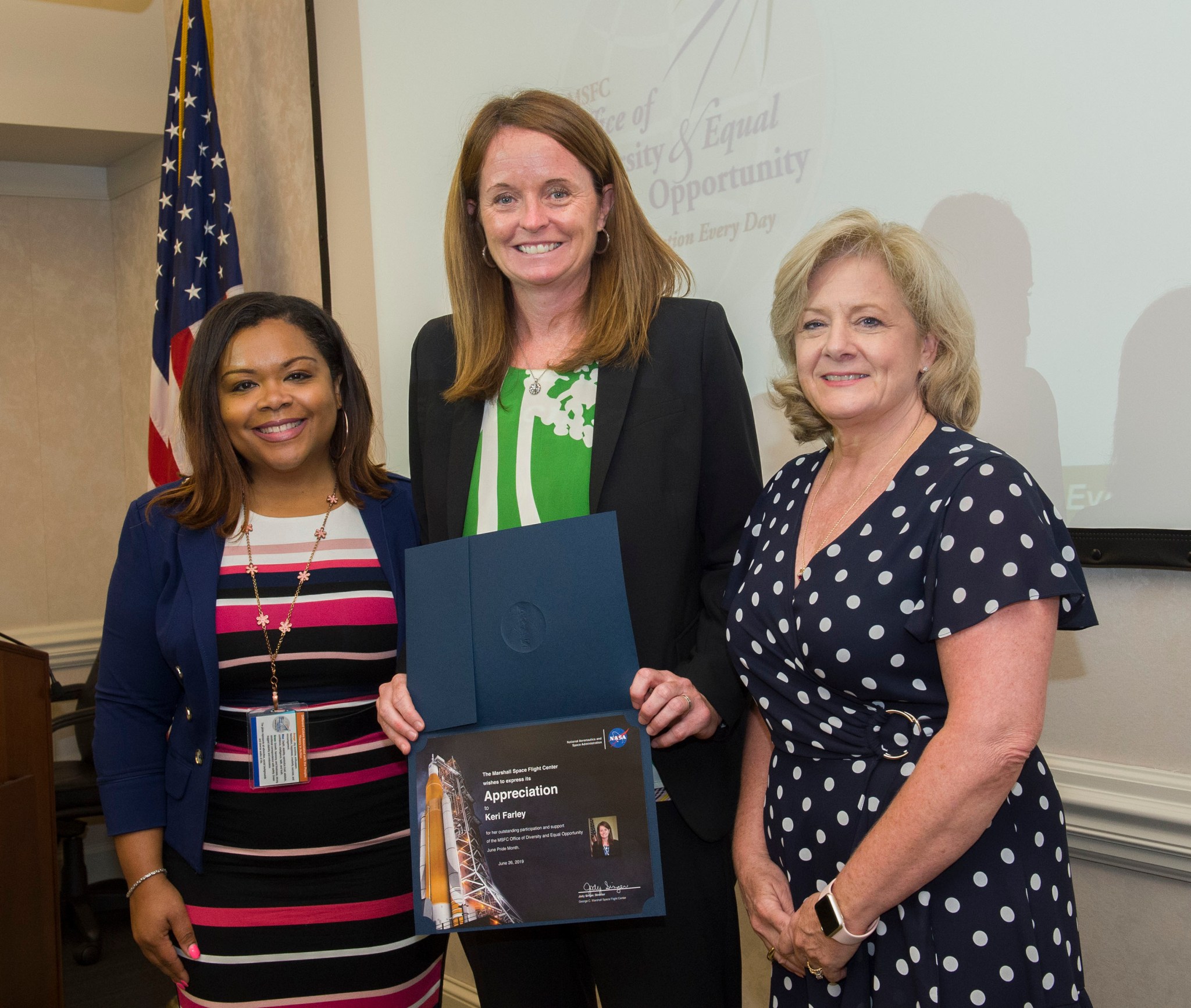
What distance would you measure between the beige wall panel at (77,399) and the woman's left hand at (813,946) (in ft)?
14.5

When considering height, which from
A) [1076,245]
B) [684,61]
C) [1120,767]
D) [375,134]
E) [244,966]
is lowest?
[244,966]

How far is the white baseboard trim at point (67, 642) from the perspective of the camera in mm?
4633

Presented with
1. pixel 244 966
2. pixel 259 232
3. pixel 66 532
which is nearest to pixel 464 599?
pixel 244 966

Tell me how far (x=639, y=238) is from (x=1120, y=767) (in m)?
1.15

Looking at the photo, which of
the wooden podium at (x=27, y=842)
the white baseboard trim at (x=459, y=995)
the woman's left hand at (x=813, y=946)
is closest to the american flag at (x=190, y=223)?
the wooden podium at (x=27, y=842)

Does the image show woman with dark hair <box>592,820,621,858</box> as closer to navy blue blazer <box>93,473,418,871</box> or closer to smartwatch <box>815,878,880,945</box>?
smartwatch <box>815,878,880,945</box>

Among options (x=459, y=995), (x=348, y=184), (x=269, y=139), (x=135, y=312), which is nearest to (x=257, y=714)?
(x=459, y=995)

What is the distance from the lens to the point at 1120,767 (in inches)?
63.2

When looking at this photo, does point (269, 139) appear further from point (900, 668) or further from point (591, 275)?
point (900, 668)

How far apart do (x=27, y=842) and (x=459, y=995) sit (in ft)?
4.49

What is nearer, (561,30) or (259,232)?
(561,30)

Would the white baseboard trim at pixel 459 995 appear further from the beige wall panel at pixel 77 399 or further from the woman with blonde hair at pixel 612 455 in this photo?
the beige wall panel at pixel 77 399

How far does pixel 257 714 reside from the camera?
1611mm

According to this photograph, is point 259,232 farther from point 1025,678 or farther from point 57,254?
point 1025,678
